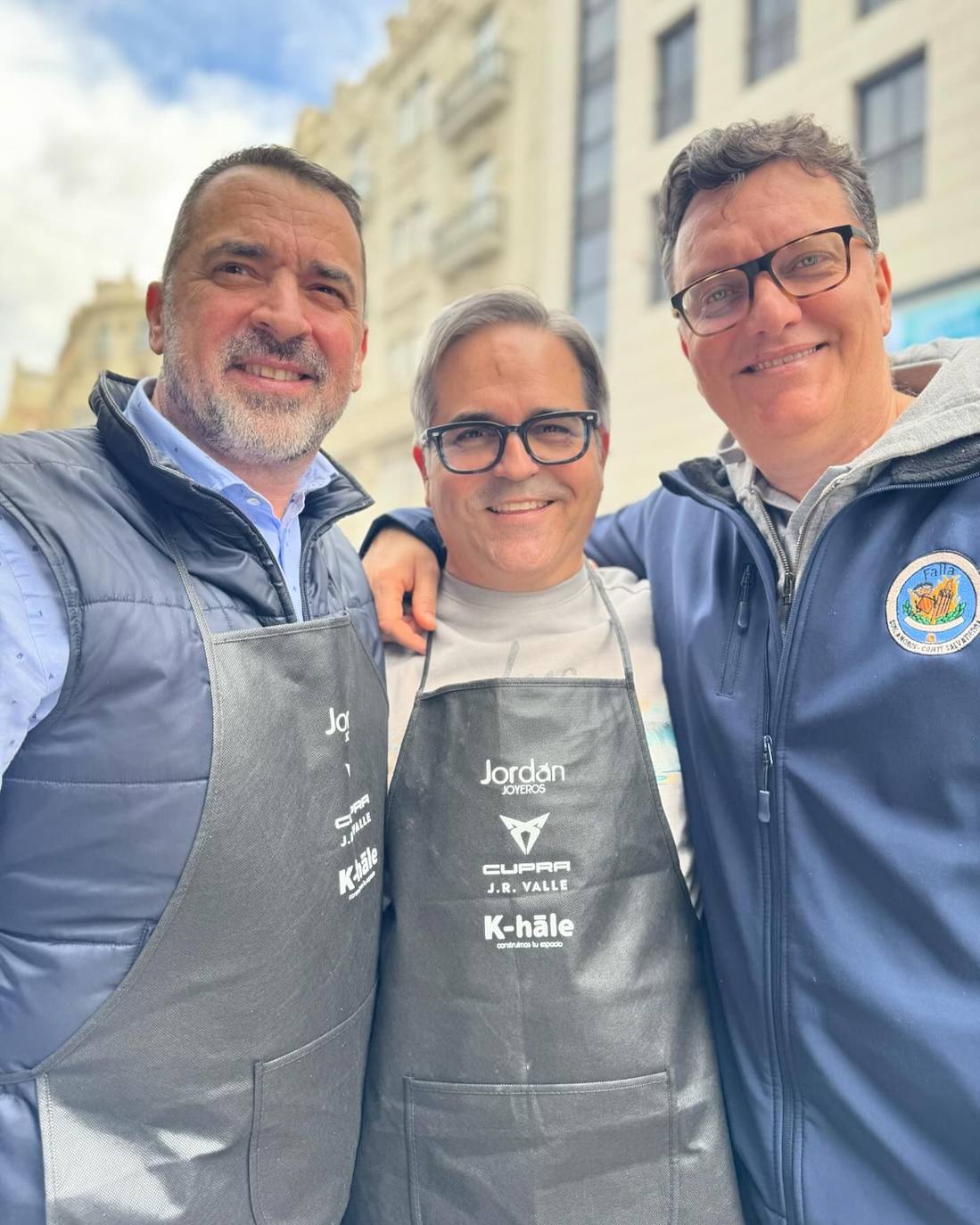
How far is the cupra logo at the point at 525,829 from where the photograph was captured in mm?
1115

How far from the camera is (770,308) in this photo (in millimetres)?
1153

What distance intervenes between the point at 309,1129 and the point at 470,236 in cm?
878

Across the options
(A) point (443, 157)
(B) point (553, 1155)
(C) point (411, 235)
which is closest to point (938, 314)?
(B) point (553, 1155)

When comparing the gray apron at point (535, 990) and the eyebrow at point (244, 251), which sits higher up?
the eyebrow at point (244, 251)

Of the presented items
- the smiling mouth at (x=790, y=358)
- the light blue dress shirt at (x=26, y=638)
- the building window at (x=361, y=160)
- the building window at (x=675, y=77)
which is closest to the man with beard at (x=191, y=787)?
the light blue dress shirt at (x=26, y=638)

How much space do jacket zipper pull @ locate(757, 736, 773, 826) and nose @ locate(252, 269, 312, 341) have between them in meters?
0.74

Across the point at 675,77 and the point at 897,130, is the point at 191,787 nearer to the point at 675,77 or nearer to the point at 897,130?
the point at 897,130

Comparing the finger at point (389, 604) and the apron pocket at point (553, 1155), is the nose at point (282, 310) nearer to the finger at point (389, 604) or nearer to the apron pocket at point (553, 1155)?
the finger at point (389, 604)

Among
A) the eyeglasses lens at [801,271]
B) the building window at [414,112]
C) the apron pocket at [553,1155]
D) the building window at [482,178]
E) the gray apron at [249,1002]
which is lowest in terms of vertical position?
the apron pocket at [553,1155]

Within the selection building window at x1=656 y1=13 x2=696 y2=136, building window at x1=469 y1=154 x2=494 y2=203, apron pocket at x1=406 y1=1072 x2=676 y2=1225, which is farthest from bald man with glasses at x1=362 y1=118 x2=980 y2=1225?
building window at x1=469 y1=154 x2=494 y2=203

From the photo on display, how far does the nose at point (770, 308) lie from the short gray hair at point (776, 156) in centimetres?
16

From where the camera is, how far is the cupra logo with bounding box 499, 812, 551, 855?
3.66ft

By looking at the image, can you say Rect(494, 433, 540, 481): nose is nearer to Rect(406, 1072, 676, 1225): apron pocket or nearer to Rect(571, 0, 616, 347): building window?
Rect(406, 1072, 676, 1225): apron pocket

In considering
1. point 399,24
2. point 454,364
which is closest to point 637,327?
point 399,24
